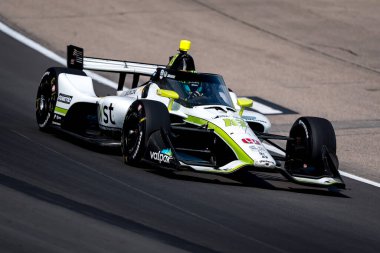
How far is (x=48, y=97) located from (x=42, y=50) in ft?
19.0

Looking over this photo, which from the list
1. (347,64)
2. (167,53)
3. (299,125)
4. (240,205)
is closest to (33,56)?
(167,53)

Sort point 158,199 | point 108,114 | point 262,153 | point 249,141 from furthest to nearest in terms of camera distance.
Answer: point 108,114 < point 249,141 < point 262,153 < point 158,199

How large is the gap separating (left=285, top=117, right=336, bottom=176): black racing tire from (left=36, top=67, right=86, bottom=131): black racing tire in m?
3.45

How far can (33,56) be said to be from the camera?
20578 mm

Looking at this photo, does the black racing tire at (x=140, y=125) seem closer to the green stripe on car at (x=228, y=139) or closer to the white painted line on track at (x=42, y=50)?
the green stripe on car at (x=228, y=139)

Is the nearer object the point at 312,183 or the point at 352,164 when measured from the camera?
the point at 312,183

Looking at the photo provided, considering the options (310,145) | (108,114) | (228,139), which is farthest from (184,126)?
(310,145)

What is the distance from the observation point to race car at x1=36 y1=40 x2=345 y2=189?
12.9 metres

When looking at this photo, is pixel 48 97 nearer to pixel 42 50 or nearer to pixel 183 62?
pixel 183 62

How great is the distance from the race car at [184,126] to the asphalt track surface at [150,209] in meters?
0.26

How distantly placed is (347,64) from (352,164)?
6892 mm

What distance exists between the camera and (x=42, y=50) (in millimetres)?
21062

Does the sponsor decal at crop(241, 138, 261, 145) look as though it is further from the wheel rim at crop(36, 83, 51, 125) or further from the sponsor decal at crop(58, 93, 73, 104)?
the wheel rim at crop(36, 83, 51, 125)

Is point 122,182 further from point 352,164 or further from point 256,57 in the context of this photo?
point 256,57
